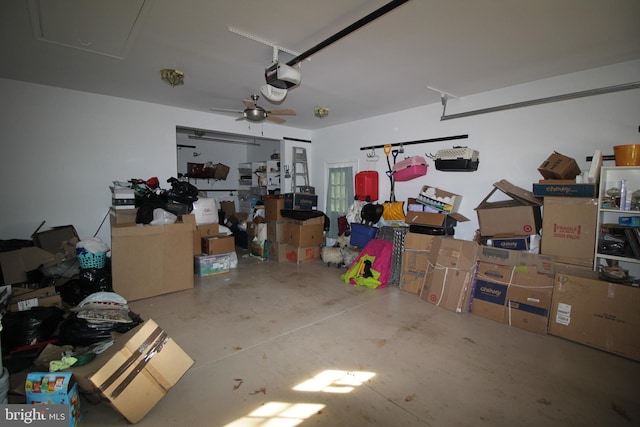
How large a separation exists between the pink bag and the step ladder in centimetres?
233

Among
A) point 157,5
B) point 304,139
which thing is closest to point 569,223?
point 157,5

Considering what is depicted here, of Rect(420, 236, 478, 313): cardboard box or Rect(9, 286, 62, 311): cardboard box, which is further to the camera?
Rect(420, 236, 478, 313): cardboard box

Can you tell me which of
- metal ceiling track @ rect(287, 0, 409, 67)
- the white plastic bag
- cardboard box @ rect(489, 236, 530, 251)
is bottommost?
cardboard box @ rect(489, 236, 530, 251)

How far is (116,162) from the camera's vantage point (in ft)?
14.5

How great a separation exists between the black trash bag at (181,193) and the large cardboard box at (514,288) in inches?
164

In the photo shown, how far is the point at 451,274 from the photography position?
11.1 feet

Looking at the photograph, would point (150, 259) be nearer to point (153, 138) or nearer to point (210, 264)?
point (210, 264)

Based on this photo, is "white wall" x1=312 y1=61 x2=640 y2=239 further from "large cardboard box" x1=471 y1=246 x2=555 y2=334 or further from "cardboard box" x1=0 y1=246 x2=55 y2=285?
"cardboard box" x1=0 y1=246 x2=55 y2=285

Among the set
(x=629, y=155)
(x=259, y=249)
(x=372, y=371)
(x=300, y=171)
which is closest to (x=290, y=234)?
(x=259, y=249)

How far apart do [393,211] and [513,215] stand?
1773 millimetres

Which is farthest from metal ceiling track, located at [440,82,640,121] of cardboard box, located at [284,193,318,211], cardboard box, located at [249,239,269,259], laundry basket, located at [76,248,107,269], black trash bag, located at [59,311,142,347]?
laundry basket, located at [76,248,107,269]

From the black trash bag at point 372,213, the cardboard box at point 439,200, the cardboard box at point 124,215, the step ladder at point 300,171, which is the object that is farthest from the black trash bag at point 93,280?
the cardboard box at point 439,200

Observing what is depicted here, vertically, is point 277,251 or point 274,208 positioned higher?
point 274,208

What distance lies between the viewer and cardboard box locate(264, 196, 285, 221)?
18.0ft
